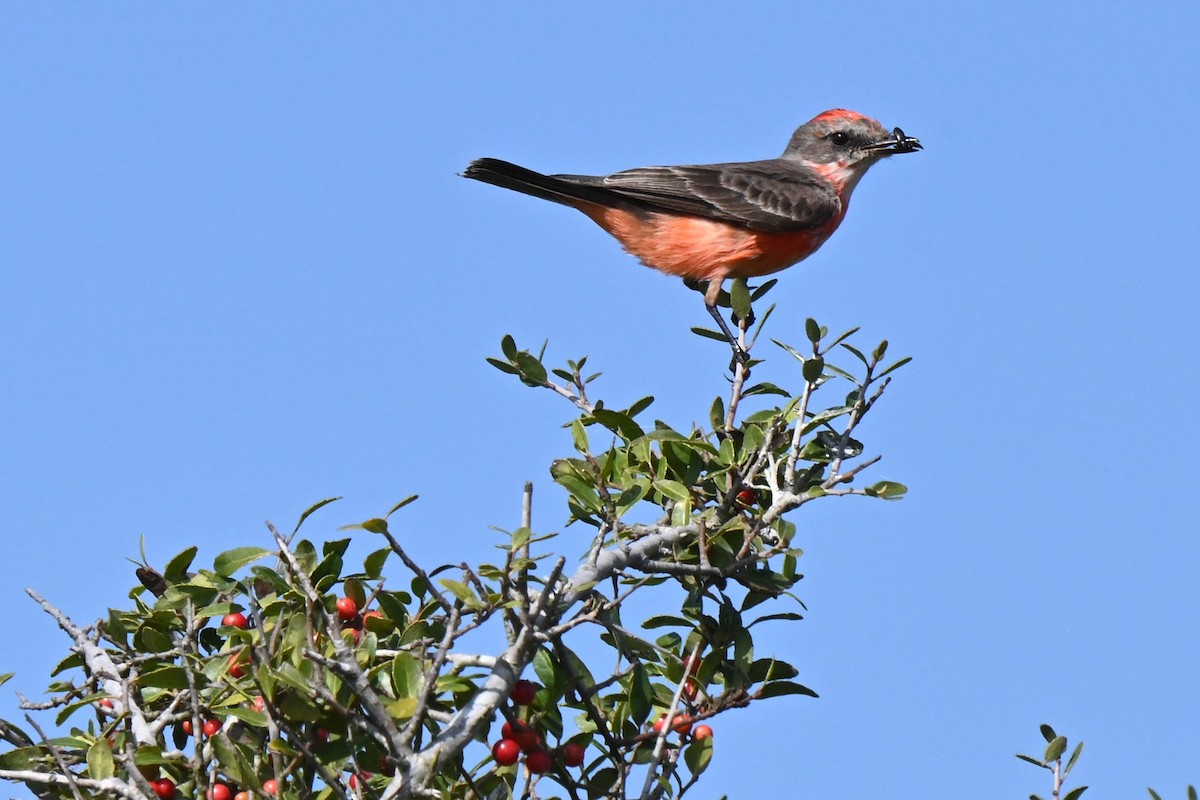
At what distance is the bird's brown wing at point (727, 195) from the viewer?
8391 millimetres

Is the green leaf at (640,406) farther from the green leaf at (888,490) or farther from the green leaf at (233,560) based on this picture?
the green leaf at (233,560)

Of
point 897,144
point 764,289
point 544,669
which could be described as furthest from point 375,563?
point 897,144

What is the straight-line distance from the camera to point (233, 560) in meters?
3.88

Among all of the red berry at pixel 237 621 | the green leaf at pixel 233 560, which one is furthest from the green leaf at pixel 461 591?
the red berry at pixel 237 621

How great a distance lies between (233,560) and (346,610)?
37 centimetres

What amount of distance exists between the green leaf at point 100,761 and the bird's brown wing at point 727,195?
5.28 m

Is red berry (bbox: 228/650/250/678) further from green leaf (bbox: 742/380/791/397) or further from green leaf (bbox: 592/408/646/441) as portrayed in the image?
green leaf (bbox: 742/380/791/397)

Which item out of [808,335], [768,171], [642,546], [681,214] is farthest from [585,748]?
[768,171]

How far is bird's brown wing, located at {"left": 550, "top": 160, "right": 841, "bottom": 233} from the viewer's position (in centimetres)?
839

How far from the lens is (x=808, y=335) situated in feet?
16.4

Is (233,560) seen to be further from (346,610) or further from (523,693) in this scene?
(523,693)

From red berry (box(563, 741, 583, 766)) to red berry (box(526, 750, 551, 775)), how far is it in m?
0.16

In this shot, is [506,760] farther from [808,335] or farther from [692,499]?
[808,335]

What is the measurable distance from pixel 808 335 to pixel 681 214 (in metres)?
3.60
